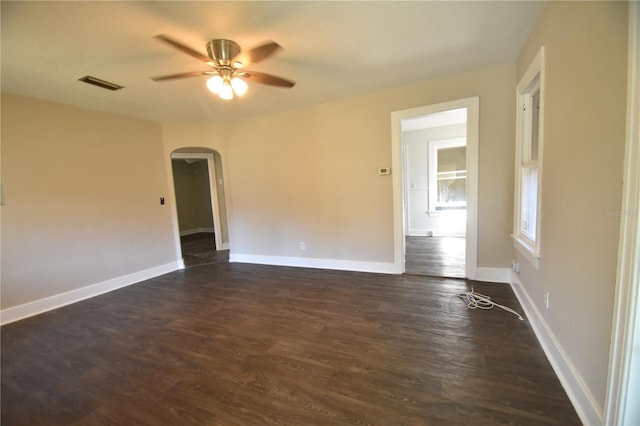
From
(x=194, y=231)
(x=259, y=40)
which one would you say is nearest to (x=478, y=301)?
(x=259, y=40)

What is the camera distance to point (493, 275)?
3041 millimetres

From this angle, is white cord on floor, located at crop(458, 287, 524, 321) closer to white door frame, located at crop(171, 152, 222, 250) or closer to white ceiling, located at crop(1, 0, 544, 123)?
white ceiling, located at crop(1, 0, 544, 123)

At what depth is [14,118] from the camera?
2.77 metres

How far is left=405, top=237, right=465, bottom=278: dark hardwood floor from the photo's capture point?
3.51 metres

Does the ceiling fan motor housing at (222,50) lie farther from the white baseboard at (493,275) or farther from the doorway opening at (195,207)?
the doorway opening at (195,207)

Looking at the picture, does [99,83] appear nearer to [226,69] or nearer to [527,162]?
[226,69]

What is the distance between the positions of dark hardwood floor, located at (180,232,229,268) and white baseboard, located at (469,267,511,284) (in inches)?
162

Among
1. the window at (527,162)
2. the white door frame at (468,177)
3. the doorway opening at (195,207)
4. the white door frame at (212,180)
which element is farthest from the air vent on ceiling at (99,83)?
the window at (527,162)

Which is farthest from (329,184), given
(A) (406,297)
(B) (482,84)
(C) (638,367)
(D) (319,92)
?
(C) (638,367)

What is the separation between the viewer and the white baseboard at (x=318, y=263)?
3.62 m

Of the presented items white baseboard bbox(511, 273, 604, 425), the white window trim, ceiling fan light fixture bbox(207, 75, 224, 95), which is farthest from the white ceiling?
the white window trim

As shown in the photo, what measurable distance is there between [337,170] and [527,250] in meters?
2.38

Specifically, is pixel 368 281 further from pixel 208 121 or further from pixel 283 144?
pixel 208 121

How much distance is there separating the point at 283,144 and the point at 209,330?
2815mm
